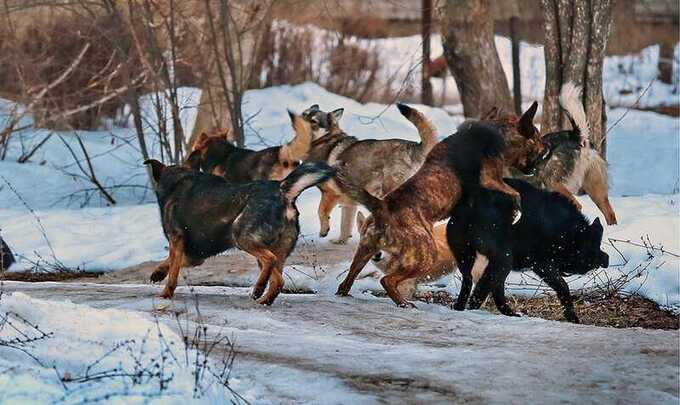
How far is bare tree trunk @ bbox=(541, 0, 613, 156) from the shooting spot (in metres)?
15.6

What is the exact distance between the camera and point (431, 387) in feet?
22.4

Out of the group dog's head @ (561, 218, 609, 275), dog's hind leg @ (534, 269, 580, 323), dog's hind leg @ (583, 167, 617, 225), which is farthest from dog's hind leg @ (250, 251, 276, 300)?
dog's hind leg @ (583, 167, 617, 225)

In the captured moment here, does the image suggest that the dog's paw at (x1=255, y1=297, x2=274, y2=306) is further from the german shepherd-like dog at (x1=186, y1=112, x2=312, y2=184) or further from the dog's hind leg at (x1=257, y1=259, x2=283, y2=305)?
the german shepherd-like dog at (x1=186, y1=112, x2=312, y2=184)

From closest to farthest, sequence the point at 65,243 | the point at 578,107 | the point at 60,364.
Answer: the point at 60,364
the point at 578,107
the point at 65,243

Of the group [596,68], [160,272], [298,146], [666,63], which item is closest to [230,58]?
[298,146]

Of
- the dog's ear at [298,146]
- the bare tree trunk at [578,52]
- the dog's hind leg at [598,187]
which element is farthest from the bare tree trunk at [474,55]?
Answer: the dog's ear at [298,146]

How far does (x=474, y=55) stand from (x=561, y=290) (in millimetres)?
9378

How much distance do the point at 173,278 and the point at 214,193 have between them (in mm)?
700

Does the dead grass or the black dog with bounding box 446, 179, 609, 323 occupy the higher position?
the black dog with bounding box 446, 179, 609, 323

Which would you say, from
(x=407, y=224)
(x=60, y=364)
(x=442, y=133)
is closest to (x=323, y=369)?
(x=60, y=364)

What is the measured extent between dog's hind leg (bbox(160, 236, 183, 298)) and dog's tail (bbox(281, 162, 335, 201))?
101 centimetres

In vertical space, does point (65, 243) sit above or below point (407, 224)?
below

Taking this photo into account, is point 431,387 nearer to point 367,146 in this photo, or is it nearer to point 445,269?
point 445,269

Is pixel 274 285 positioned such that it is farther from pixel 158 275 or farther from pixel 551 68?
pixel 551 68
